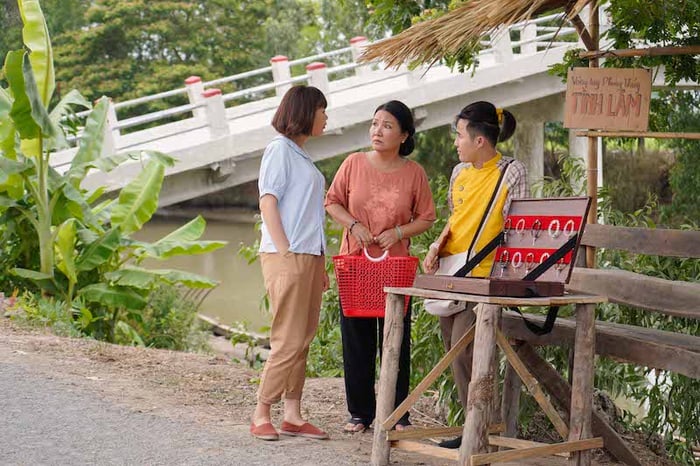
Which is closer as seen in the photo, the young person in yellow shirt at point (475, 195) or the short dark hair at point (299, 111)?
the young person in yellow shirt at point (475, 195)

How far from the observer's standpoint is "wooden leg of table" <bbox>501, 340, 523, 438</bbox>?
236 inches

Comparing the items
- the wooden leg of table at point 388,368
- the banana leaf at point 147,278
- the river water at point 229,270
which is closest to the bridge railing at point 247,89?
the river water at point 229,270

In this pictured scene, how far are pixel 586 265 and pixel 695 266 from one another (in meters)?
1.13

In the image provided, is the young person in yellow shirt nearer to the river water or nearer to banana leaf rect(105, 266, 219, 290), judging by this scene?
banana leaf rect(105, 266, 219, 290)

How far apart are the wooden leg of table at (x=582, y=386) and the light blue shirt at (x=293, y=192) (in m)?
1.40

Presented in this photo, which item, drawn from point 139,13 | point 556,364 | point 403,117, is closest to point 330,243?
point 556,364

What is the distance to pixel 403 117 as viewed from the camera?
5785mm

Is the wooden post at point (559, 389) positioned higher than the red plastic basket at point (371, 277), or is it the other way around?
the red plastic basket at point (371, 277)

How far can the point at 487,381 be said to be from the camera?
469 cm

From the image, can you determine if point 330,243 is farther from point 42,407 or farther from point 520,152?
point 520,152

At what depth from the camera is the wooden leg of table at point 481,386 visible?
15.4 feet

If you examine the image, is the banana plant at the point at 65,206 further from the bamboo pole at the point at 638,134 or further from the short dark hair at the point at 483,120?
the short dark hair at the point at 483,120

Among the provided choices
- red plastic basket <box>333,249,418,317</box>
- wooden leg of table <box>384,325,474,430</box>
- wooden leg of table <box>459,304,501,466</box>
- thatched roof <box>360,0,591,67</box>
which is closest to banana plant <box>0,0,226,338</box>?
thatched roof <box>360,0,591,67</box>

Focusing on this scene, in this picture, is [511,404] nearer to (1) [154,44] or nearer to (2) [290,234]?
(2) [290,234]
